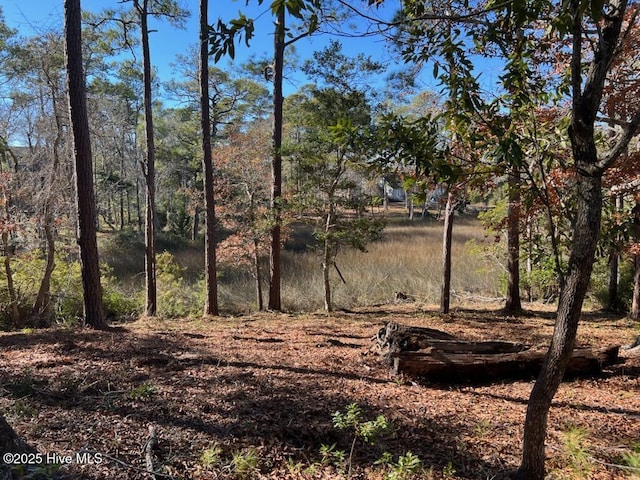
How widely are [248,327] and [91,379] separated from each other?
369 cm

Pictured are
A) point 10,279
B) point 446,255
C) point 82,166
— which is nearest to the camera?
point 82,166

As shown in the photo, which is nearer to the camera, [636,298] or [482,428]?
[482,428]

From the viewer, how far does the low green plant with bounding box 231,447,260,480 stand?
2059mm

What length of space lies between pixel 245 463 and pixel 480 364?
2403 millimetres

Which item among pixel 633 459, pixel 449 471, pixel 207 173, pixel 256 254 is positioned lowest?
pixel 449 471

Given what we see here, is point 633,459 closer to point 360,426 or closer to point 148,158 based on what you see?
point 360,426

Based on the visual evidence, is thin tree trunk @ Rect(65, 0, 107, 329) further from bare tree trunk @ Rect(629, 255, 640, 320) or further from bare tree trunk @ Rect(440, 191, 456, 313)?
bare tree trunk @ Rect(629, 255, 640, 320)

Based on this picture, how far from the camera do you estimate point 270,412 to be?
2725 millimetres

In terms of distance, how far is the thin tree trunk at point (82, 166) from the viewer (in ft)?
16.9

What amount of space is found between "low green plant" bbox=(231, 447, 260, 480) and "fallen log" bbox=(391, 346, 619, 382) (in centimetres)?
179

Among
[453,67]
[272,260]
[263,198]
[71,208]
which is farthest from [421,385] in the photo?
[263,198]

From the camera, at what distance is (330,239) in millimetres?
8258

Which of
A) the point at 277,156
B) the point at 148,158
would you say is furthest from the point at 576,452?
the point at 148,158

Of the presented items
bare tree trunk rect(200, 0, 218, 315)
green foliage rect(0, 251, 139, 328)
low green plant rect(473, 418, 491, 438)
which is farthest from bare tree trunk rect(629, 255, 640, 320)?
green foliage rect(0, 251, 139, 328)
